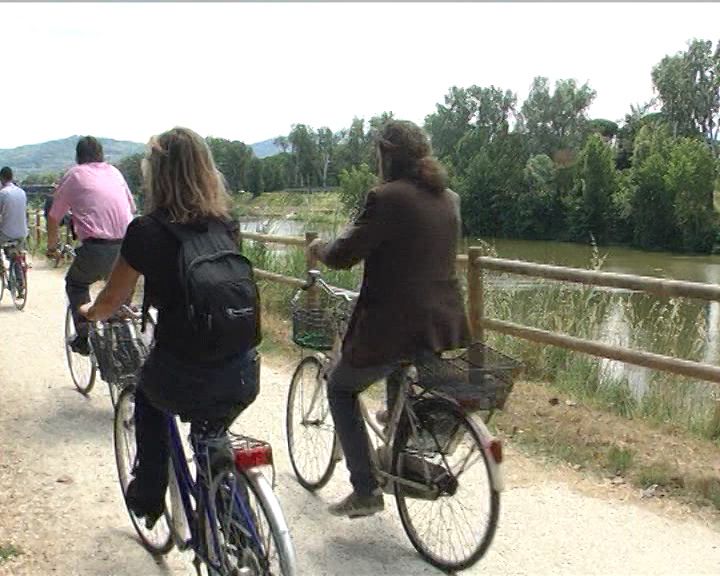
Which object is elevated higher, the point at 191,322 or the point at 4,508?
the point at 191,322

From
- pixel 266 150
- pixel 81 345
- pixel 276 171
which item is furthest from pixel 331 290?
pixel 266 150

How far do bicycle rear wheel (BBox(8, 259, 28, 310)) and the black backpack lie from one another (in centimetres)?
898

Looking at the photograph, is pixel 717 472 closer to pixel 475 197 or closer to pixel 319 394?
pixel 319 394

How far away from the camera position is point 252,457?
284cm

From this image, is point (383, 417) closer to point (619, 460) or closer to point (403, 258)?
point (403, 258)

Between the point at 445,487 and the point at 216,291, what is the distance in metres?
1.45

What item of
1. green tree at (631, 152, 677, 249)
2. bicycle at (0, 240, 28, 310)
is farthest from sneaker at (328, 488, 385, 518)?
green tree at (631, 152, 677, 249)

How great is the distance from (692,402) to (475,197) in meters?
49.5

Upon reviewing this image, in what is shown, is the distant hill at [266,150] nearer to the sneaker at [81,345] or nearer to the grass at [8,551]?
the sneaker at [81,345]

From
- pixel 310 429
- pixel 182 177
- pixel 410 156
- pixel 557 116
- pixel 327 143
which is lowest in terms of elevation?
pixel 310 429

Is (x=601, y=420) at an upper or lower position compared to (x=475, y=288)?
lower

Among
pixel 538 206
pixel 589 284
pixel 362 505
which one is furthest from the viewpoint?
pixel 538 206

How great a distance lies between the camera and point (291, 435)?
15.6 feet

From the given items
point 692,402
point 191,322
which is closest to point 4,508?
point 191,322
